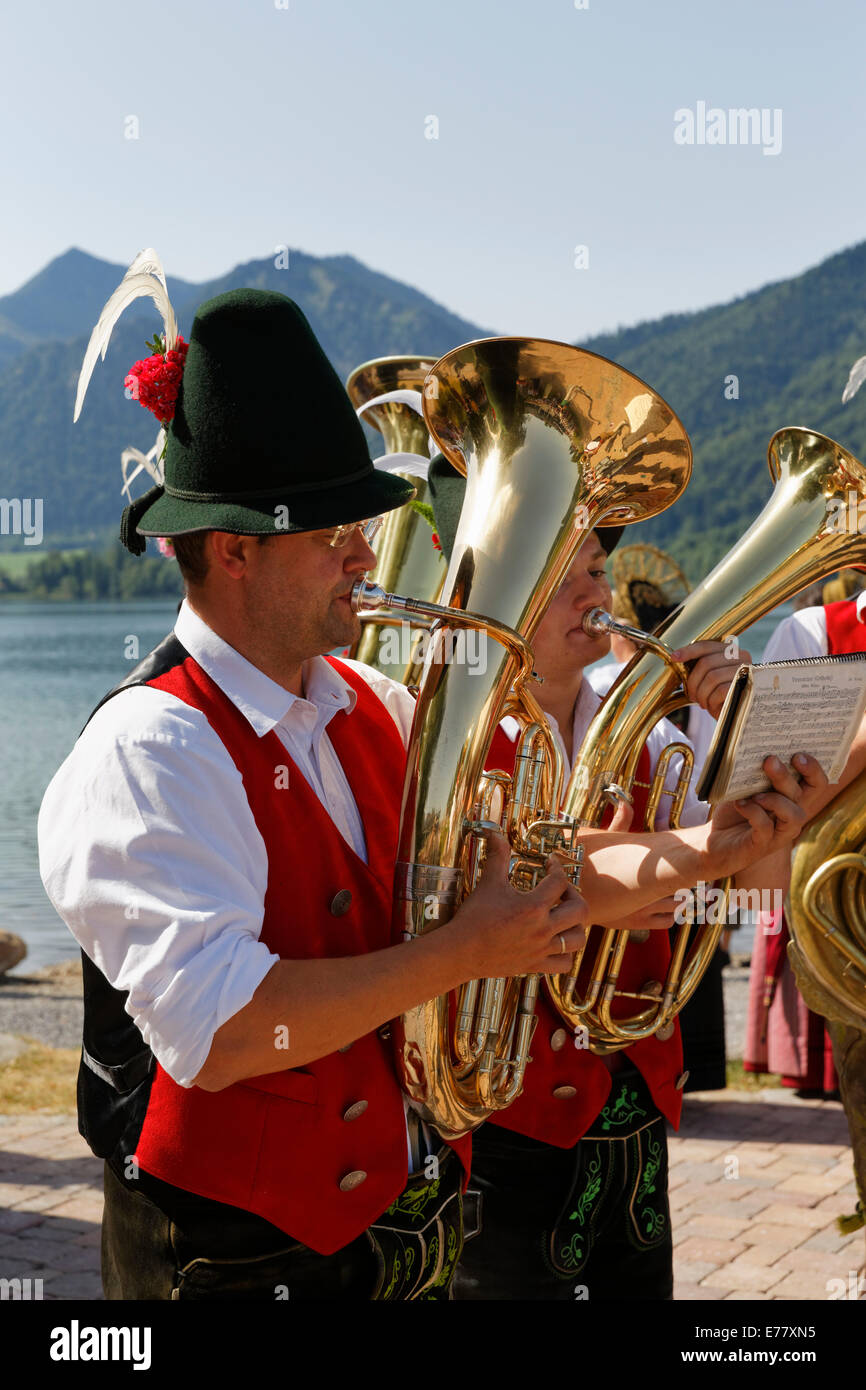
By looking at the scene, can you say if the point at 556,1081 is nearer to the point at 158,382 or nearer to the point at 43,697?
the point at 158,382

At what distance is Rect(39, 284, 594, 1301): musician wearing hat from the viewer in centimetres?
152

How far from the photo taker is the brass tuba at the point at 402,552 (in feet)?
10.4

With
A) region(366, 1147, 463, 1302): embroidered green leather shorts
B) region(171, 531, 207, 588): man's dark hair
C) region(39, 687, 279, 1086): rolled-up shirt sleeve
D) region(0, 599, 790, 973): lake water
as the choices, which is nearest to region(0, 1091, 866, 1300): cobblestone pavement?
region(0, 599, 790, 973): lake water

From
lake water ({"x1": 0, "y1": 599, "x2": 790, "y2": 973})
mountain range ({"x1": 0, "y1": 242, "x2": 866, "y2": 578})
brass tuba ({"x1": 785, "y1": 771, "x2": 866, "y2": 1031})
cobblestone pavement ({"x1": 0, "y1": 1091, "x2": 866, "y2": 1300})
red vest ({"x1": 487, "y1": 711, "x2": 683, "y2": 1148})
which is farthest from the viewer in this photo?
mountain range ({"x1": 0, "y1": 242, "x2": 866, "y2": 578})

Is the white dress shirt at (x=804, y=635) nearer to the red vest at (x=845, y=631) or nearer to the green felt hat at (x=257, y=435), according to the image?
the red vest at (x=845, y=631)

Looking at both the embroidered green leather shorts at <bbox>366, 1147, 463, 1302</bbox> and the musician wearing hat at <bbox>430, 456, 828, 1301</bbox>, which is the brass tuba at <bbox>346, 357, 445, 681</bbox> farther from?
the embroidered green leather shorts at <bbox>366, 1147, 463, 1302</bbox>

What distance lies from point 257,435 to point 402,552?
1.52m

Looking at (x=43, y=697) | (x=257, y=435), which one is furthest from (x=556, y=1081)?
(x=43, y=697)

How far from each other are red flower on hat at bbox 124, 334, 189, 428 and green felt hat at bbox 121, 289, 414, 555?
17mm

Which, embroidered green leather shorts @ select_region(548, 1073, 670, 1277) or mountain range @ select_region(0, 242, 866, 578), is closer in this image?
embroidered green leather shorts @ select_region(548, 1073, 670, 1277)

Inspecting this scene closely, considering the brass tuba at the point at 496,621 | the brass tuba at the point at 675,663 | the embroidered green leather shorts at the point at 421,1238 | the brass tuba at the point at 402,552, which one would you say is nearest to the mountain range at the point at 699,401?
the brass tuba at the point at 402,552

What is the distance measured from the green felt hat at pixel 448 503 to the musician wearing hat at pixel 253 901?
1.47 feet
